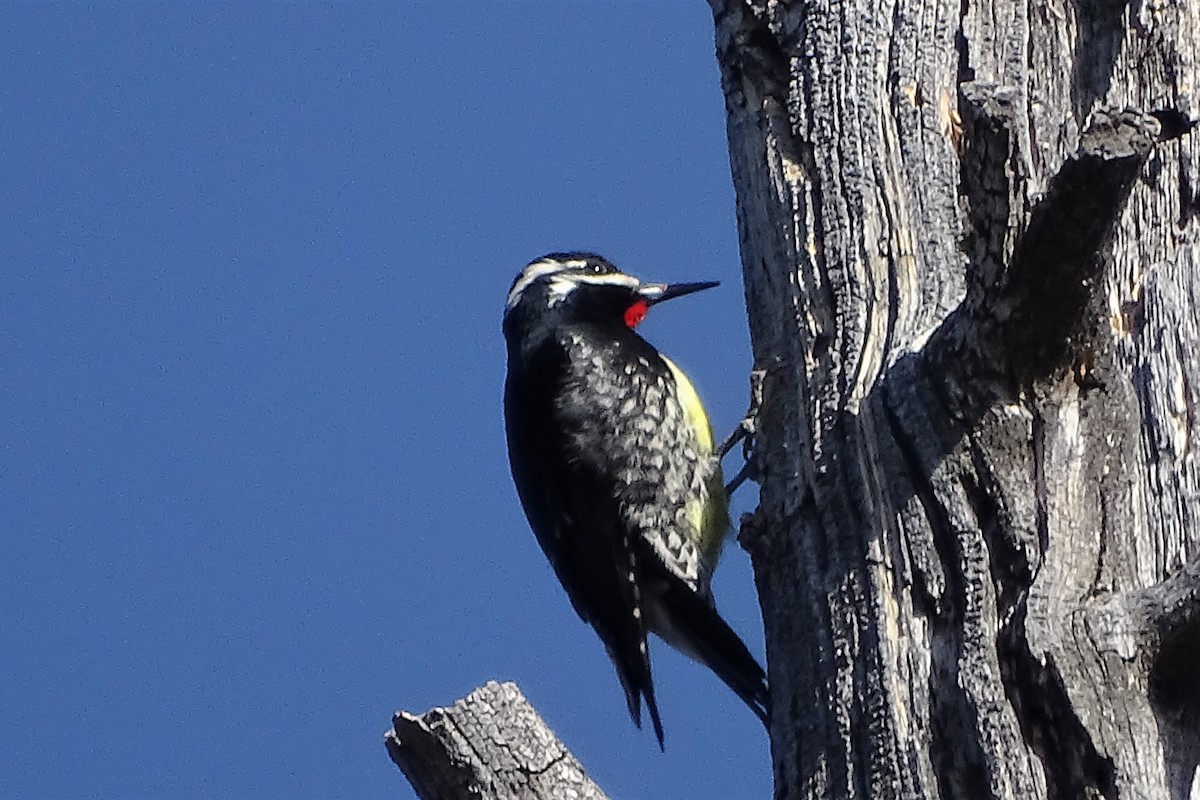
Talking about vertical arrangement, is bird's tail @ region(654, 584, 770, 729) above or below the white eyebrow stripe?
below

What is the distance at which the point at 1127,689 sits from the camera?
77.5 inches

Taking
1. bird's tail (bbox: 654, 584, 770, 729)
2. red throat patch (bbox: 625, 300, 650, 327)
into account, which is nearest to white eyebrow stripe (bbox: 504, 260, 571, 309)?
red throat patch (bbox: 625, 300, 650, 327)

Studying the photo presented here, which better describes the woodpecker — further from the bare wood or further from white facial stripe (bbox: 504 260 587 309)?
the bare wood

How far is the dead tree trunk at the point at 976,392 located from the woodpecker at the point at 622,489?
1.24 metres

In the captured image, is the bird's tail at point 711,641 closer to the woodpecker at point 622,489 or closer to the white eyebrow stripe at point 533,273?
the woodpecker at point 622,489

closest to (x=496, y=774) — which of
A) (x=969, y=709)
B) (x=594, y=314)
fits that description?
(x=969, y=709)

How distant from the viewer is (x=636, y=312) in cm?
454

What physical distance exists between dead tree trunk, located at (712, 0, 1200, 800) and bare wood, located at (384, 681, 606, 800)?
320mm

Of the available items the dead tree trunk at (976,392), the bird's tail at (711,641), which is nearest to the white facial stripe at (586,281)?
the bird's tail at (711,641)

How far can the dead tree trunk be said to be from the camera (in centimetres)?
197

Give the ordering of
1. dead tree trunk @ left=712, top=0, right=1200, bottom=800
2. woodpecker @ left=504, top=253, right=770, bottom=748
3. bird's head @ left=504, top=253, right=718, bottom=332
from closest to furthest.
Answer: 1. dead tree trunk @ left=712, top=0, right=1200, bottom=800
2. woodpecker @ left=504, top=253, right=770, bottom=748
3. bird's head @ left=504, top=253, right=718, bottom=332

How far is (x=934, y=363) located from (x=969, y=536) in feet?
0.76

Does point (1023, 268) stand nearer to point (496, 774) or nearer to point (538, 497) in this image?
point (496, 774)

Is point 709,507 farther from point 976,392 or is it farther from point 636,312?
point 976,392
